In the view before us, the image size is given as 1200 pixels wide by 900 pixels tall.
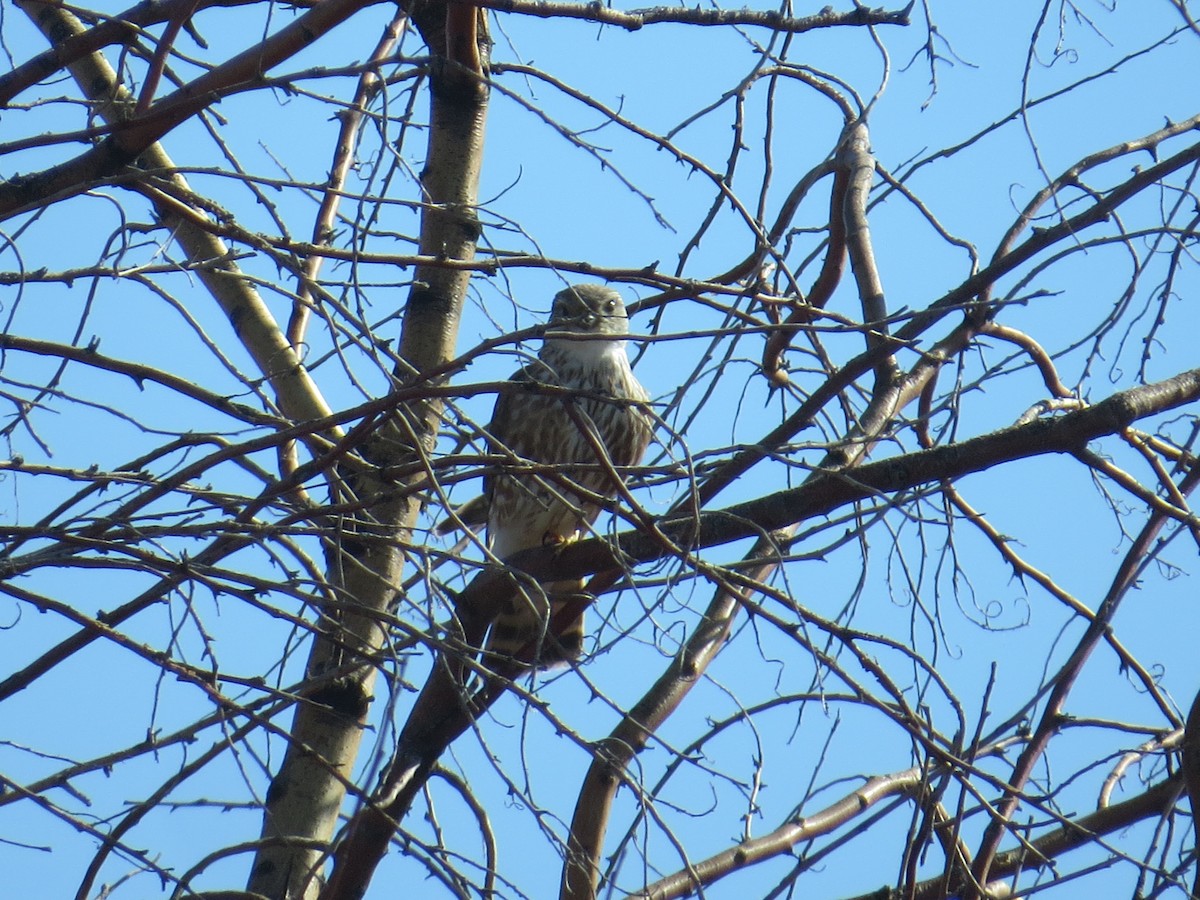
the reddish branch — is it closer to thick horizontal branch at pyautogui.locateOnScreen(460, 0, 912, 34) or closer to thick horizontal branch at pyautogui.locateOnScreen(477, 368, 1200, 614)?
thick horizontal branch at pyautogui.locateOnScreen(477, 368, 1200, 614)

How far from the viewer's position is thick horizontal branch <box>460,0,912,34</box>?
259 centimetres

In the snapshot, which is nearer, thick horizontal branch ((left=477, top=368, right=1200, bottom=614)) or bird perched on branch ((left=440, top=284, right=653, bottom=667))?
thick horizontal branch ((left=477, top=368, right=1200, bottom=614))

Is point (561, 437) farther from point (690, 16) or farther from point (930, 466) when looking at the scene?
point (930, 466)

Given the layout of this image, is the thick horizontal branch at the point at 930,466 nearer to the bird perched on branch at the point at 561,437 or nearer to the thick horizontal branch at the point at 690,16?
the thick horizontal branch at the point at 690,16

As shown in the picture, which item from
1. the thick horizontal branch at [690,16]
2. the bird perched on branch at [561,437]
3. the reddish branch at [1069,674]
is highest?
the bird perched on branch at [561,437]

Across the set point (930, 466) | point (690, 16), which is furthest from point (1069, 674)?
point (690, 16)

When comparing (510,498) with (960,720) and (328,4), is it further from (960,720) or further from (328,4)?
(328,4)

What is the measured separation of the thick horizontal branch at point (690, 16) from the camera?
2.59 metres

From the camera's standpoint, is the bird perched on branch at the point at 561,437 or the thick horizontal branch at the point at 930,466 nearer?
the thick horizontal branch at the point at 930,466

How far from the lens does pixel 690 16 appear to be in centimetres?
273

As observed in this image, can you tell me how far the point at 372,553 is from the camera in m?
3.27

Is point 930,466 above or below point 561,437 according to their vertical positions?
below

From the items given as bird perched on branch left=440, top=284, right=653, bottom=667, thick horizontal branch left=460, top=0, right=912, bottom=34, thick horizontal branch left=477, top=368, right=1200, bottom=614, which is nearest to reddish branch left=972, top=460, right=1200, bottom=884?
thick horizontal branch left=477, top=368, right=1200, bottom=614

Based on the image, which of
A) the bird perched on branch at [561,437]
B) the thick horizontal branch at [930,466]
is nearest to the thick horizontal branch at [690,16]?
the thick horizontal branch at [930,466]
